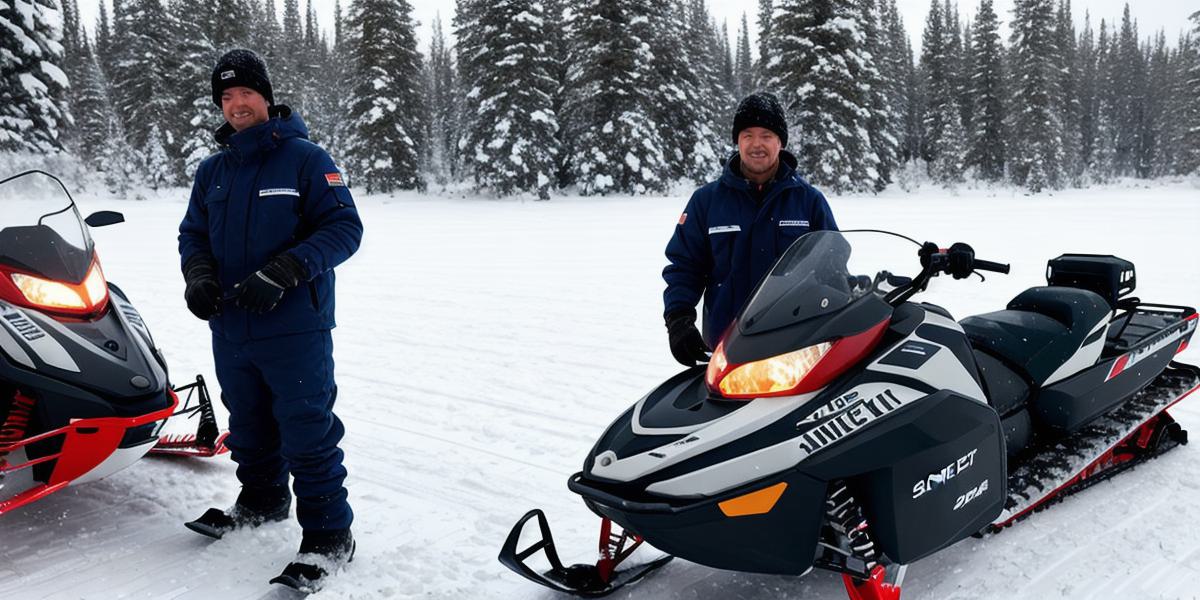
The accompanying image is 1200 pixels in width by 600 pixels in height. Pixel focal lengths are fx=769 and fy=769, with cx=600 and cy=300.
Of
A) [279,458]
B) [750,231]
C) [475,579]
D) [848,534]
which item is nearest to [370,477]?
[279,458]

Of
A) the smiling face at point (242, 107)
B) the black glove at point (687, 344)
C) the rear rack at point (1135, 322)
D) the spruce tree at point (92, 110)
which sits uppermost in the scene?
the spruce tree at point (92, 110)

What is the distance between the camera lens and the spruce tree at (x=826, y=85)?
22.9 metres

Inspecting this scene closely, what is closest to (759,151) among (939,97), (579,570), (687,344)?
(687,344)

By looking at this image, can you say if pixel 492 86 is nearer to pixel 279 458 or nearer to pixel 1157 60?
pixel 279 458

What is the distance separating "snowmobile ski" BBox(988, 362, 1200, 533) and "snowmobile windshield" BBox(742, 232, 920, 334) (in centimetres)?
100

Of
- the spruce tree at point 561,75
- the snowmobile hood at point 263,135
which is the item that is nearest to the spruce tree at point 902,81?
the spruce tree at point 561,75

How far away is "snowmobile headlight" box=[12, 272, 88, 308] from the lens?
274 cm

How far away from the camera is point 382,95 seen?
2506 cm

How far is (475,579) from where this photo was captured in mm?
2662

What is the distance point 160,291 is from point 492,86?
53.3ft

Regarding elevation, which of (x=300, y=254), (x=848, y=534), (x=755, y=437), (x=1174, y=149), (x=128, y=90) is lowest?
(x=848, y=534)

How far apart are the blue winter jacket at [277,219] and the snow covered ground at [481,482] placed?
3.00ft

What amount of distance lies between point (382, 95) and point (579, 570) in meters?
24.8

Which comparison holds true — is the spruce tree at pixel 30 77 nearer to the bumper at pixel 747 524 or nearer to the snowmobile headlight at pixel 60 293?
the snowmobile headlight at pixel 60 293
